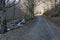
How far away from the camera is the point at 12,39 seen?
1052 centimetres

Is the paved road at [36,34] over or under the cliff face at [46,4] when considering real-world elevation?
under

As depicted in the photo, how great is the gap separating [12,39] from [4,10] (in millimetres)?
3741

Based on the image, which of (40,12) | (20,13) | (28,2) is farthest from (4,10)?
(40,12)

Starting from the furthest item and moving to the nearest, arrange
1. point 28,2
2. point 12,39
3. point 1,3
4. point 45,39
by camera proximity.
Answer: point 28,2 → point 1,3 → point 12,39 → point 45,39

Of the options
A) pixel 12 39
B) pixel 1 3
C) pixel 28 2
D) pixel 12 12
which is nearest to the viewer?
pixel 12 39

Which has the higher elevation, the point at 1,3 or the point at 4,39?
the point at 1,3

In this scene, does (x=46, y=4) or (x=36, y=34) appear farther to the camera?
(x=46, y=4)

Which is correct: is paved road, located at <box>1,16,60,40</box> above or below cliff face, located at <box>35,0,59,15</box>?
below

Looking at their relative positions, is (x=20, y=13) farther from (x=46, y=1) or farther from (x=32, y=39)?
(x=32, y=39)

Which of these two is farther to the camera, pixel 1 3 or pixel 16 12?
pixel 16 12

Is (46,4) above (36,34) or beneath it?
above

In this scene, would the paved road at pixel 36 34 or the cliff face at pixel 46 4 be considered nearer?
the paved road at pixel 36 34

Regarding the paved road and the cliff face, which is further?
the cliff face

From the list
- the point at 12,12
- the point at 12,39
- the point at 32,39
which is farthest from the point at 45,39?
the point at 12,12
